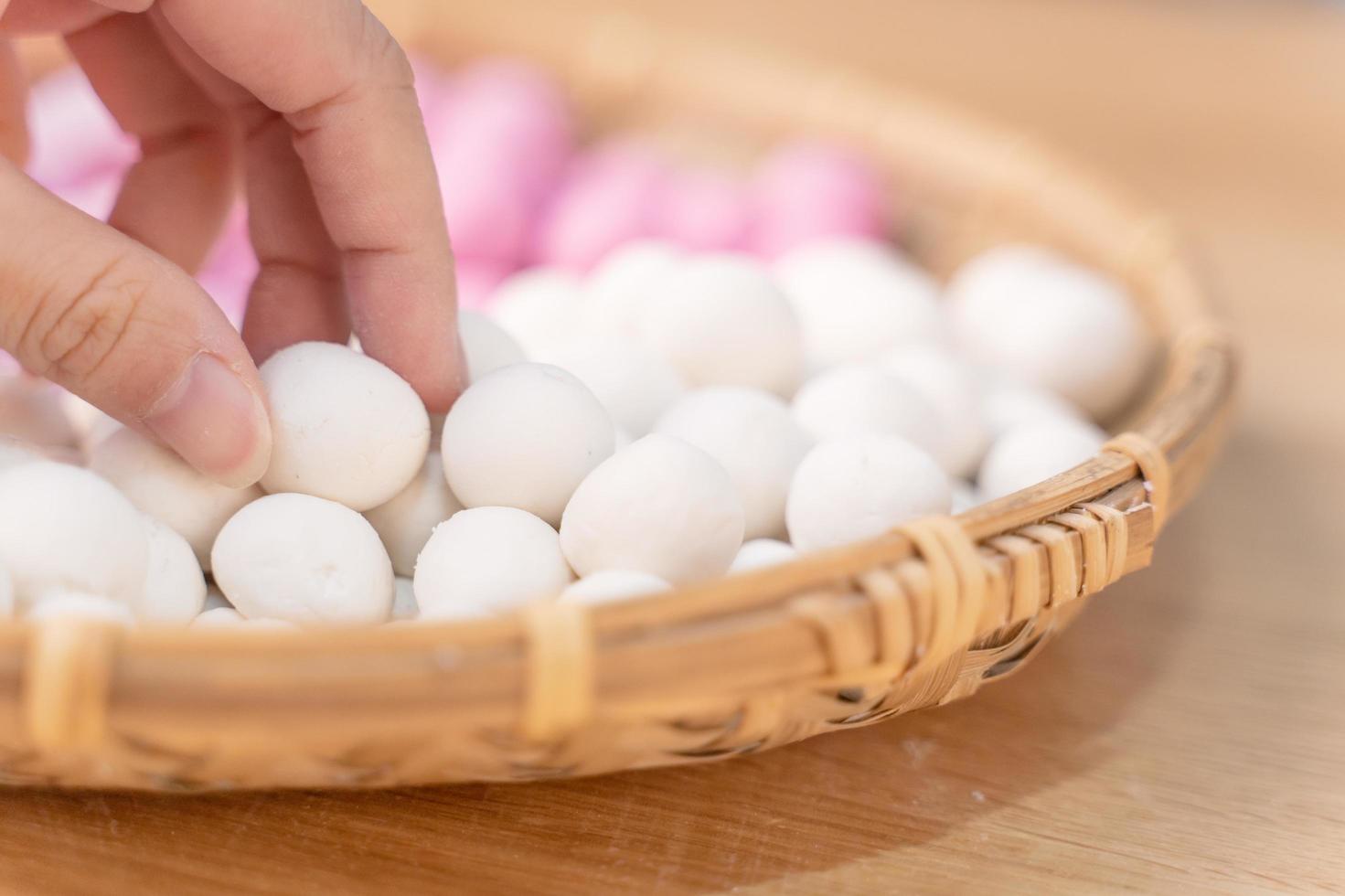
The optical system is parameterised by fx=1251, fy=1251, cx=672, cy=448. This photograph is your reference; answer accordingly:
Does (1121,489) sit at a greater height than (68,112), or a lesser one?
lesser

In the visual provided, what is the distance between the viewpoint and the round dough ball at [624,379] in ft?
1.85

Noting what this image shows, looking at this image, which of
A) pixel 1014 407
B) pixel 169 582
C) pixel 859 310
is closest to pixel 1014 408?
pixel 1014 407

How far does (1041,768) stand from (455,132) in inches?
24.5

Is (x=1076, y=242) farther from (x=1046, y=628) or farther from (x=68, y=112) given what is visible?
(x=68, y=112)

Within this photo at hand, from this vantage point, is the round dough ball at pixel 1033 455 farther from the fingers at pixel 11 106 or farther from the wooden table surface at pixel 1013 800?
the fingers at pixel 11 106

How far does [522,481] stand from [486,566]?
5 cm

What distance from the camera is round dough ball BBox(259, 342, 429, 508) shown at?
46 centimetres

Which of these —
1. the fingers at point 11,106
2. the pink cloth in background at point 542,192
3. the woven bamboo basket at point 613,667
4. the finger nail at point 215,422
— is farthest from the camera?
the pink cloth in background at point 542,192

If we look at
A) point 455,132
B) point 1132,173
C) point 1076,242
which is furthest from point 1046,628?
point 1132,173

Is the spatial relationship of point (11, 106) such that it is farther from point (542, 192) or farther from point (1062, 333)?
point (1062, 333)

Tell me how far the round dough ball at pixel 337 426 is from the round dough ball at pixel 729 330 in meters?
0.18

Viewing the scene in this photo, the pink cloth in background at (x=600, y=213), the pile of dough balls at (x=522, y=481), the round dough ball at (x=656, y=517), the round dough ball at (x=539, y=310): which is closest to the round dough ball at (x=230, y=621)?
the pile of dough balls at (x=522, y=481)

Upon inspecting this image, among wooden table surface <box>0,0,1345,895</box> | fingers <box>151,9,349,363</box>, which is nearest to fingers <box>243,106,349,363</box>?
fingers <box>151,9,349,363</box>

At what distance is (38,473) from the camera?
16.1 inches
